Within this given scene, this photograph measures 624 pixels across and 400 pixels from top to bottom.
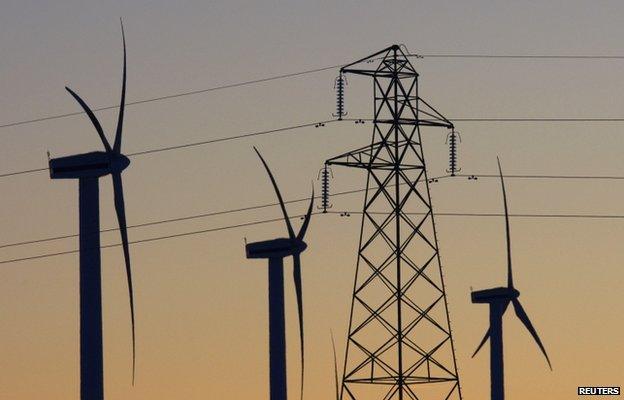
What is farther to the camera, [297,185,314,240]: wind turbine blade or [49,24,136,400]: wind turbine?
[297,185,314,240]: wind turbine blade

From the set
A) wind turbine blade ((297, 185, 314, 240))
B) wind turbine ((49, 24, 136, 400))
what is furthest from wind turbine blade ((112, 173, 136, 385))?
wind turbine blade ((297, 185, 314, 240))

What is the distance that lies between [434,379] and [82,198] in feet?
80.5

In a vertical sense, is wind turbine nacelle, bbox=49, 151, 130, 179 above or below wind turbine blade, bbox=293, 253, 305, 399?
above

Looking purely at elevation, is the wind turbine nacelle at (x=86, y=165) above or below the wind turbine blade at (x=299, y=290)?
above

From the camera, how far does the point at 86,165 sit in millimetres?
166875

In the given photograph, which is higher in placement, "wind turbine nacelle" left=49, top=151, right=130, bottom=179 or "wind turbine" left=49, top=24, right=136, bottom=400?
"wind turbine nacelle" left=49, top=151, right=130, bottom=179

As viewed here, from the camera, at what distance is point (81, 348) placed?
162 meters

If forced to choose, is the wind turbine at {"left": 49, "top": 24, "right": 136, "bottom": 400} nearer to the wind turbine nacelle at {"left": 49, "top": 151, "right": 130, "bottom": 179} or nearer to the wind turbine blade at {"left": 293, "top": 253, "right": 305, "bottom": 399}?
the wind turbine nacelle at {"left": 49, "top": 151, "right": 130, "bottom": 179}

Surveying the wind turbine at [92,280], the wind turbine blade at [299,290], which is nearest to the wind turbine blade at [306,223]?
the wind turbine blade at [299,290]

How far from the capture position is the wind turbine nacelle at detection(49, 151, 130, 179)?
166 m

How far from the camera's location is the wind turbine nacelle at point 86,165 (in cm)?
16650

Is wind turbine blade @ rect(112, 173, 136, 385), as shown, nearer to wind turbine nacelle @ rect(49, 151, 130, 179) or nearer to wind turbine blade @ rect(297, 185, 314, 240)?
wind turbine nacelle @ rect(49, 151, 130, 179)

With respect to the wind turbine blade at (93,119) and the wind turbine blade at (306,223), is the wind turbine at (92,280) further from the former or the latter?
the wind turbine blade at (306,223)

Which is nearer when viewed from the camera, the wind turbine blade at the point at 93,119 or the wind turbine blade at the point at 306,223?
the wind turbine blade at the point at 93,119
